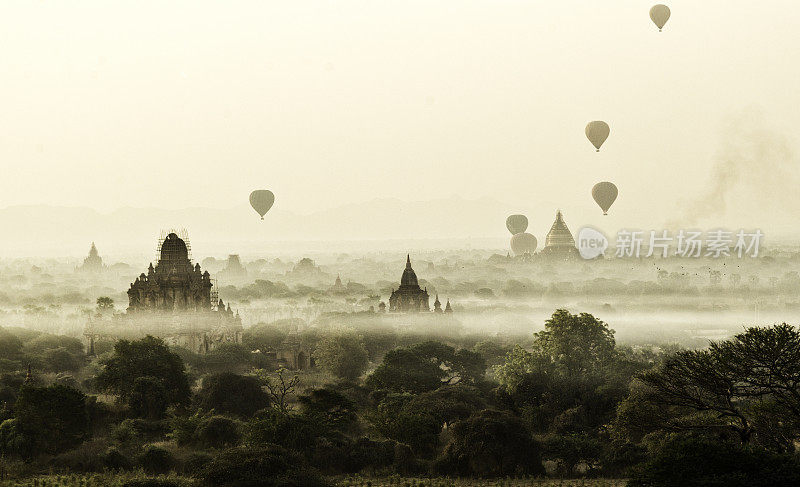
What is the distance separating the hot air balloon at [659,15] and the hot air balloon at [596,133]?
129 ft

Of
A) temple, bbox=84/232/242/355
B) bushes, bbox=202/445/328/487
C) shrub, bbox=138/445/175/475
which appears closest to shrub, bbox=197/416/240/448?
shrub, bbox=138/445/175/475

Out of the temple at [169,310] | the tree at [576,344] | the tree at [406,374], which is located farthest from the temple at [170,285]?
the tree at [576,344]

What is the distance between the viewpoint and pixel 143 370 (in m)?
77.8

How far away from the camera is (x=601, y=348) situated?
81875 mm

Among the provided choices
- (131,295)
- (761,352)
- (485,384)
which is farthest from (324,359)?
(761,352)

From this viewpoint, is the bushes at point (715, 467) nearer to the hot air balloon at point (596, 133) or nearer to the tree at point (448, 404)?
the tree at point (448, 404)

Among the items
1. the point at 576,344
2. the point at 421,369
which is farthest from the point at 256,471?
the point at 576,344

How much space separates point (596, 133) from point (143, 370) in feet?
395

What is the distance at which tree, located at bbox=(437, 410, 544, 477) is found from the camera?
59.9 meters

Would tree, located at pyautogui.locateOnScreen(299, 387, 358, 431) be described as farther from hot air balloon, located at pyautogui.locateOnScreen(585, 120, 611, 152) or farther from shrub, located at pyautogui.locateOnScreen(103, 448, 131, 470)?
hot air balloon, located at pyautogui.locateOnScreen(585, 120, 611, 152)

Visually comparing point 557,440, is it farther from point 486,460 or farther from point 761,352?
point 761,352

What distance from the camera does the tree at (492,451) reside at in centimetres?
5991

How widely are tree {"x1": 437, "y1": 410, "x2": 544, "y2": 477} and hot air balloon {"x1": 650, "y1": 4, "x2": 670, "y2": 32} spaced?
309 feet

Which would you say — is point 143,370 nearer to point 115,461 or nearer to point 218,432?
point 218,432
